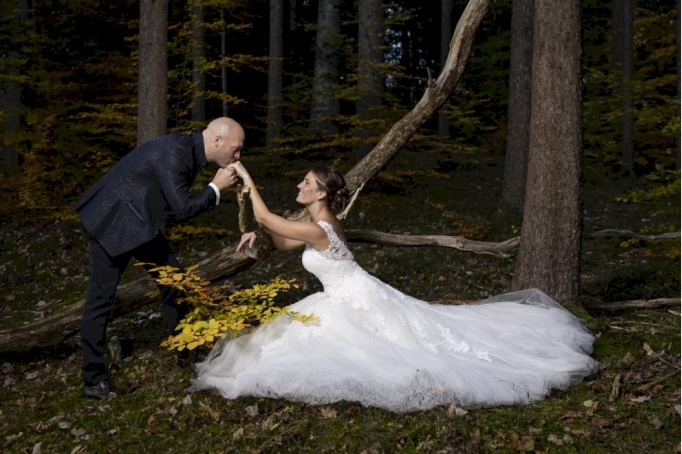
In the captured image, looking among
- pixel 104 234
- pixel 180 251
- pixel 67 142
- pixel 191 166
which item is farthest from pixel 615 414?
pixel 67 142

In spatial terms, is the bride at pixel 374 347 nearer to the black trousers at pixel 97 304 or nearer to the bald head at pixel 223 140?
the bald head at pixel 223 140

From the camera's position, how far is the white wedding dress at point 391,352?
515cm

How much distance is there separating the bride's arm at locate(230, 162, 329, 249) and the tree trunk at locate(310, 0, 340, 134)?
1247 cm

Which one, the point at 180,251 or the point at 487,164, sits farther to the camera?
the point at 487,164

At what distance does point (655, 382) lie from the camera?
5461 mm

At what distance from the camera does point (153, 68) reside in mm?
10742

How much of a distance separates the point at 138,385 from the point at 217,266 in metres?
1.69

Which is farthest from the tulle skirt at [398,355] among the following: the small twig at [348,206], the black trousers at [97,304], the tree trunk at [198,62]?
the tree trunk at [198,62]

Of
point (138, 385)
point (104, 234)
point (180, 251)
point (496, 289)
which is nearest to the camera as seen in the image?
point (104, 234)

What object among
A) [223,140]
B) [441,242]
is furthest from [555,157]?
[223,140]

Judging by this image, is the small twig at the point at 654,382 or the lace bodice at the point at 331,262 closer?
the small twig at the point at 654,382

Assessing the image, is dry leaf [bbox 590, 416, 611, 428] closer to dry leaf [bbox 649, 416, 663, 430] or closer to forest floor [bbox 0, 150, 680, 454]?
forest floor [bbox 0, 150, 680, 454]

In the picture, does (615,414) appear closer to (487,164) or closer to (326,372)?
(326,372)

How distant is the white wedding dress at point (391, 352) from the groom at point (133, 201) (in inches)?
40.2
